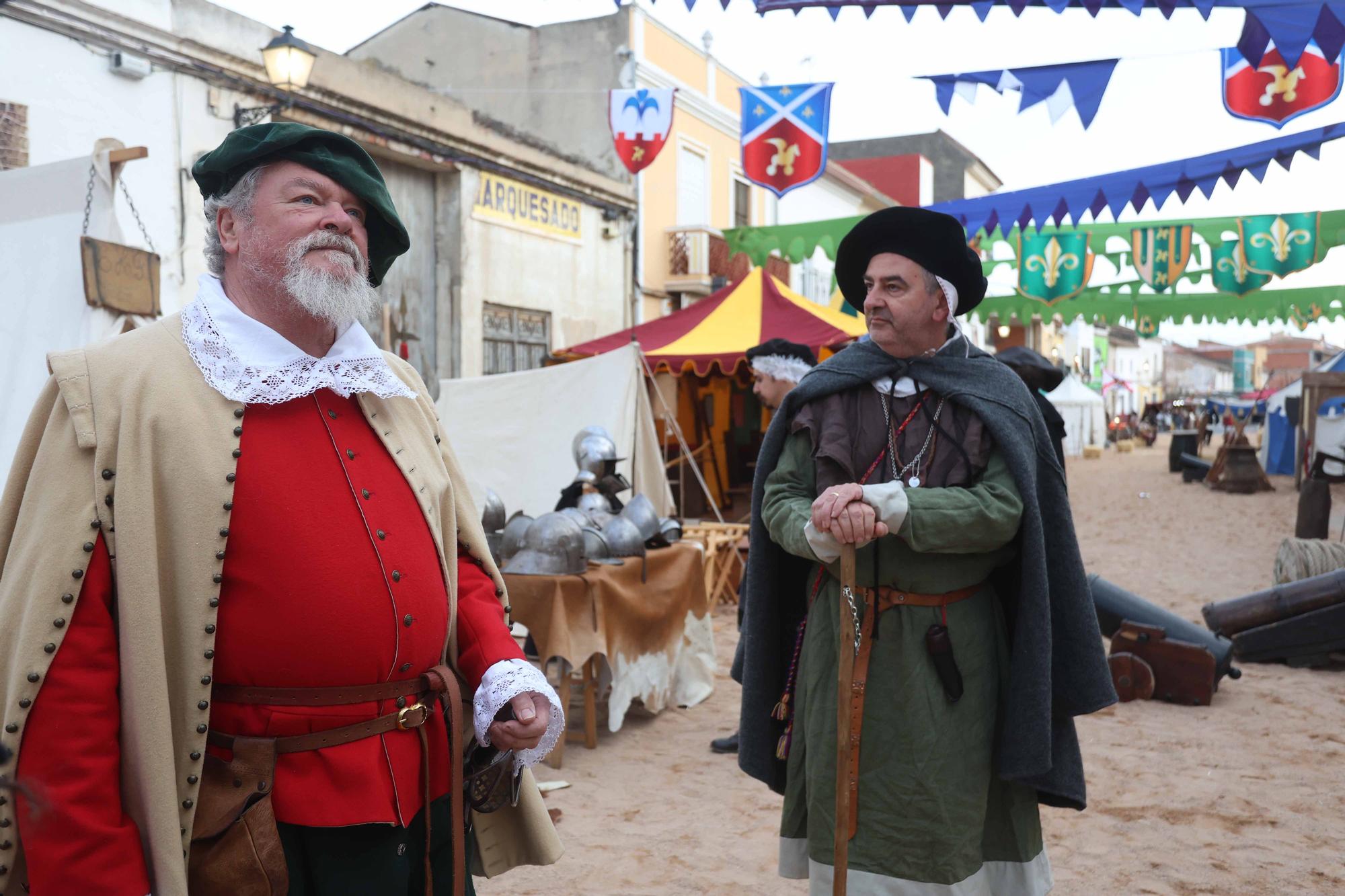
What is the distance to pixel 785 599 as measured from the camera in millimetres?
2510

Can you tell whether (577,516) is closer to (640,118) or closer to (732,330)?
(640,118)

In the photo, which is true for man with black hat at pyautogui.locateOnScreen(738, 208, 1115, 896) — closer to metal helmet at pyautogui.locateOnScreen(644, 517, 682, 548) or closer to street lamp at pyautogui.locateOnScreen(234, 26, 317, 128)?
metal helmet at pyautogui.locateOnScreen(644, 517, 682, 548)

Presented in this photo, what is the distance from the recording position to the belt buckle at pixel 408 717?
158cm

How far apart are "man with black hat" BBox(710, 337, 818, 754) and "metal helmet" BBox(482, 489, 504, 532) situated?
1.36 metres

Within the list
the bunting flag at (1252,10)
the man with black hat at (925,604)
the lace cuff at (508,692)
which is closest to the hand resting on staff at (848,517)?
the man with black hat at (925,604)

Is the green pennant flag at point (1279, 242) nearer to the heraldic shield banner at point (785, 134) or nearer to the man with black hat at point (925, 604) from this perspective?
the heraldic shield banner at point (785, 134)

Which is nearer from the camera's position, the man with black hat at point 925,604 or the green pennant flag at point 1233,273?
the man with black hat at point 925,604

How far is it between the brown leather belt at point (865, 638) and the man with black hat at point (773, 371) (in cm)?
241

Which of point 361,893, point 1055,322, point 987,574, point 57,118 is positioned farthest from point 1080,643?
point 1055,322

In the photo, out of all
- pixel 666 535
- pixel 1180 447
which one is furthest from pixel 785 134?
pixel 1180 447

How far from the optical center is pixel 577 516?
4906mm

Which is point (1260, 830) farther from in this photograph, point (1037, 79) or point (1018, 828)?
point (1037, 79)

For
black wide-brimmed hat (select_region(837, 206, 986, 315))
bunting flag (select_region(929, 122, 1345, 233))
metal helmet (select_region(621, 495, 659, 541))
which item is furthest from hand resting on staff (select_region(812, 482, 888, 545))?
bunting flag (select_region(929, 122, 1345, 233))

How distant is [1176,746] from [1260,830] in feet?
3.52
